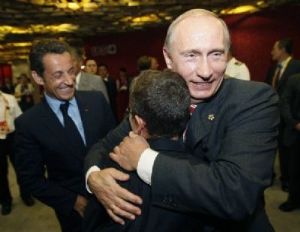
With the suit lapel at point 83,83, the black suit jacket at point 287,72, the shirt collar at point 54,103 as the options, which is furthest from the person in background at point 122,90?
the shirt collar at point 54,103

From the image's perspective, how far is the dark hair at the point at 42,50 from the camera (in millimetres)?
1870

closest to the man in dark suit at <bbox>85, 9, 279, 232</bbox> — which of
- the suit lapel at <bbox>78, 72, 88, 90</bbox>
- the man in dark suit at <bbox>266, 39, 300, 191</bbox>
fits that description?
the suit lapel at <bbox>78, 72, 88, 90</bbox>

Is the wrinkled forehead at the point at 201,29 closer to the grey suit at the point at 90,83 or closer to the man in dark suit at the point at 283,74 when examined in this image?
the grey suit at the point at 90,83

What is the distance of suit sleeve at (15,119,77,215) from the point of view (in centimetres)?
182

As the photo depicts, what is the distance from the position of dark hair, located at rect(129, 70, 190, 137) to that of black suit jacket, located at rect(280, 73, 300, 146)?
3.12 meters

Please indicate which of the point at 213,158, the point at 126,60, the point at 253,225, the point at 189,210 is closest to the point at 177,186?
the point at 189,210

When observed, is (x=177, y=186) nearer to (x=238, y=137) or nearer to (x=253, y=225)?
(x=238, y=137)

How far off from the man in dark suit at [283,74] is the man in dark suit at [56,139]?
307 cm

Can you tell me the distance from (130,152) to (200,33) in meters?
0.47

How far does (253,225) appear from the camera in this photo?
4.32 feet

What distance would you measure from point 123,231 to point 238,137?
46 centimetres

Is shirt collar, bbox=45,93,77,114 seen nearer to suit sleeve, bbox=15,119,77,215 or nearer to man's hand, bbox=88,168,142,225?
suit sleeve, bbox=15,119,77,215

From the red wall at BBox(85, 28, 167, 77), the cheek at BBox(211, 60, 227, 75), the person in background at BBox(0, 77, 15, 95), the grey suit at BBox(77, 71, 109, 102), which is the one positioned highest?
the cheek at BBox(211, 60, 227, 75)

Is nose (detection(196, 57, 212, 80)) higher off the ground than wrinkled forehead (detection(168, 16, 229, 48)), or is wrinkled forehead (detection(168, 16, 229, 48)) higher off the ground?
wrinkled forehead (detection(168, 16, 229, 48))
